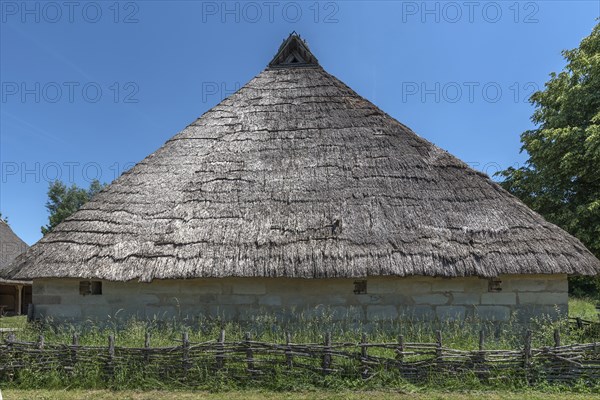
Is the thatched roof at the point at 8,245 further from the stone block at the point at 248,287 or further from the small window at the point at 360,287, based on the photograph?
the small window at the point at 360,287

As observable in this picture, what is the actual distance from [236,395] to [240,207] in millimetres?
3616

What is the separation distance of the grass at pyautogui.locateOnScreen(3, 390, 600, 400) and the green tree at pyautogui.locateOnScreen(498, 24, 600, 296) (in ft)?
36.0

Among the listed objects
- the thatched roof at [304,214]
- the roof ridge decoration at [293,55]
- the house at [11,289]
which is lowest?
the house at [11,289]

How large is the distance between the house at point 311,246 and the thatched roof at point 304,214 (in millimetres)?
25

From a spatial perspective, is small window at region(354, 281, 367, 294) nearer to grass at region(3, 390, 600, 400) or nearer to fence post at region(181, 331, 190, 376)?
grass at region(3, 390, 600, 400)

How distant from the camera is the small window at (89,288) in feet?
24.5

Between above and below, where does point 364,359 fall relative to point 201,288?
below

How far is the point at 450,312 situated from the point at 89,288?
22.6 ft

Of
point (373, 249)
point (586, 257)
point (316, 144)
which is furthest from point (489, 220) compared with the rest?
point (316, 144)

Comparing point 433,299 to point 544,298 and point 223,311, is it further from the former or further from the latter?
point 223,311

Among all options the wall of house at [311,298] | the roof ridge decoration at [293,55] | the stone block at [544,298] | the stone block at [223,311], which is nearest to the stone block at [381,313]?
the wall of house at [311,298]

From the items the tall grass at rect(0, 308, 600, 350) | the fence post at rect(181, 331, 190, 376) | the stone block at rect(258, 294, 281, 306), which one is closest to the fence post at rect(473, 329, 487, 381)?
the tall grass at rect(0, 308, 600, 350)

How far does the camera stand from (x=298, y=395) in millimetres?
5098

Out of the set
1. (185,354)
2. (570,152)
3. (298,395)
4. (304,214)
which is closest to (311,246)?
(304,214)
